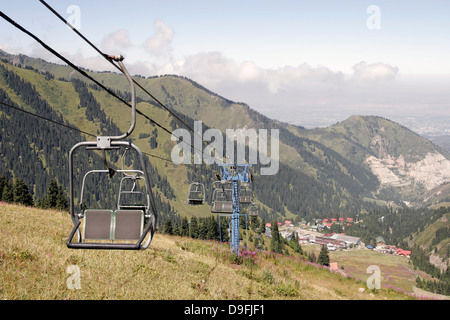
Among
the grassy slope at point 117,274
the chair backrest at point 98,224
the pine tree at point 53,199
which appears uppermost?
the chair backrest at point 98,224

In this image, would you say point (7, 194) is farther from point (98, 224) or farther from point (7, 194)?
point (98, 224)

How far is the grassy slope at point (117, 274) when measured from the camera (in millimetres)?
10852

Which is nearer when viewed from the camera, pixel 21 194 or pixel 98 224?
pixel 98 224

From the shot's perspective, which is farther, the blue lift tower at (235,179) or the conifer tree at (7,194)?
the conifer tree at (7,194)

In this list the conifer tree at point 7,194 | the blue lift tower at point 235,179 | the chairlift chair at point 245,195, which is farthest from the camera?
the conifer tree at point 7,194

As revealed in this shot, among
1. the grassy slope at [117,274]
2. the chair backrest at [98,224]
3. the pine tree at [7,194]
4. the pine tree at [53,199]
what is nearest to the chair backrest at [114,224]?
the chair backrest at [98,224]

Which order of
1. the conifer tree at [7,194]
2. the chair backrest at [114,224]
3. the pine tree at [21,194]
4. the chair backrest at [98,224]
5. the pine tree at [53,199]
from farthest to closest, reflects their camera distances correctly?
1. the pine tree at [53,199]
2. the pine tree at [21,194]
3. the conifer tree at [7,194]
4. the chair backrest at [98,224]
5. the chair backrest at [114,224]

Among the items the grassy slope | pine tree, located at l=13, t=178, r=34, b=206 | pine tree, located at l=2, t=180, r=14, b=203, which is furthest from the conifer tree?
the grassy slope

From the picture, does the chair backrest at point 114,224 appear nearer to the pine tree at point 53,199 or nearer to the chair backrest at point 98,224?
the chair backrest at point 98,224

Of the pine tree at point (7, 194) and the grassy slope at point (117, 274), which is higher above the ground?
the grassy slope at point (117, 274)

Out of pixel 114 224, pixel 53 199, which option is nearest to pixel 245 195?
pixel 114 224

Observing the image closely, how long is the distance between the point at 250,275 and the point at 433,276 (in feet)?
716

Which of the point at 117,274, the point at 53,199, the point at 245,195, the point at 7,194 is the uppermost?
the point at 245,195

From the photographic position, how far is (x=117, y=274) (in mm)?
12977
